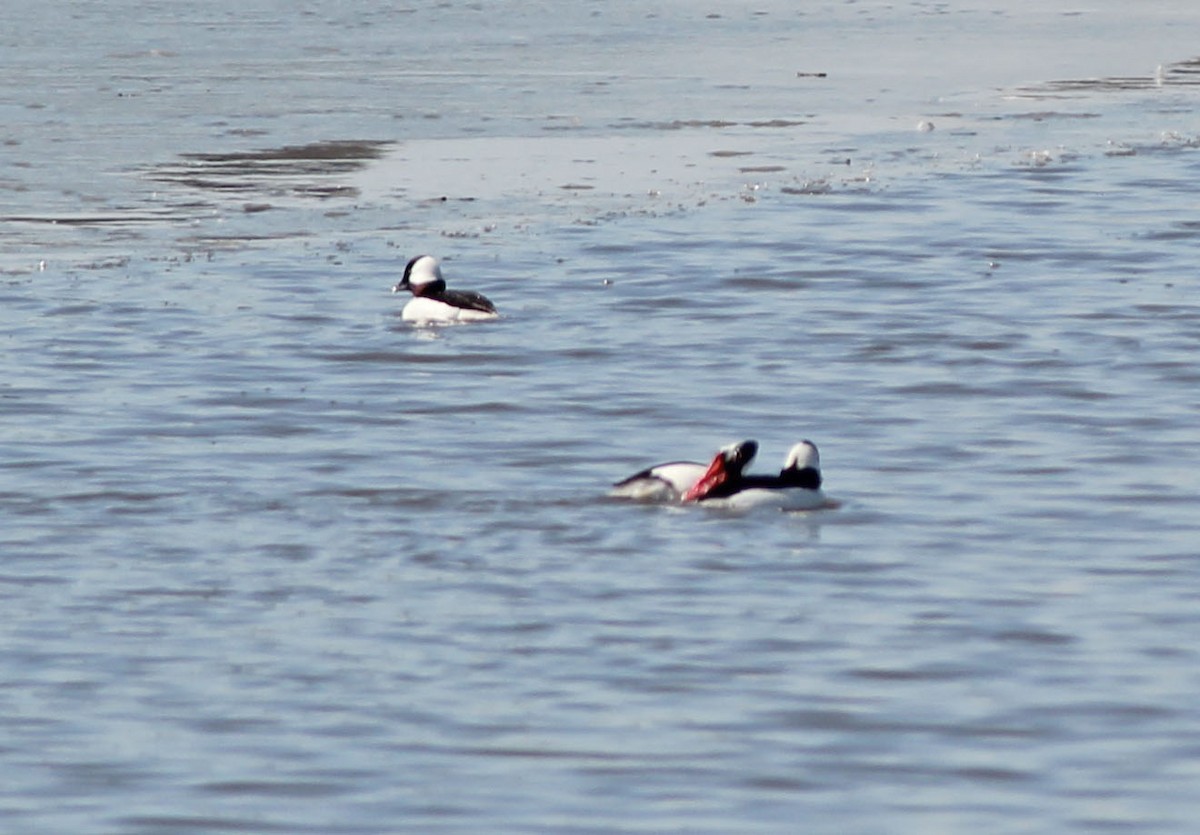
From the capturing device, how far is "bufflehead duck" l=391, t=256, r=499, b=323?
15.9 meters

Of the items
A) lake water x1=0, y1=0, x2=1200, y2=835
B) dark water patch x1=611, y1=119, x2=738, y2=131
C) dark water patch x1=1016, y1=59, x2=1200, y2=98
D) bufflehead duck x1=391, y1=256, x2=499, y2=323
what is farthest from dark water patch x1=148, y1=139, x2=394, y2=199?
dark water patch x1=1016, y1=59, x2=1200, y2=98

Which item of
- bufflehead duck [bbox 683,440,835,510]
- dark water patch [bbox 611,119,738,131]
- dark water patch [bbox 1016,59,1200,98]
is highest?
dark water patch [bbox 611,119,738,131]

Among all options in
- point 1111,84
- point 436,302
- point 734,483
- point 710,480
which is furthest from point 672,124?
point 710,480

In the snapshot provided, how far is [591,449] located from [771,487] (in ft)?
5.20

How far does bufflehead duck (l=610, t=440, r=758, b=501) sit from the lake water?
0.40 feet

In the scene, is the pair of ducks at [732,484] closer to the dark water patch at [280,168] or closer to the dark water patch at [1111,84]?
the dark water patch at [280,168]

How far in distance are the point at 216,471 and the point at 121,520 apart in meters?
1.01

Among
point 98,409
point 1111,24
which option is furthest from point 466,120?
point 1111,24

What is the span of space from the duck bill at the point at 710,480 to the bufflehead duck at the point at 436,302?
437 cm

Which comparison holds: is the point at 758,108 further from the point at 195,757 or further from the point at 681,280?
the point at 195,757

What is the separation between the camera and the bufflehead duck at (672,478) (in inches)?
449

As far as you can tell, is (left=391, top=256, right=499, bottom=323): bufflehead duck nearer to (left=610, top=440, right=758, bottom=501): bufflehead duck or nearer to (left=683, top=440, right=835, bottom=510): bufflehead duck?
(left=610, top=440, right=758, bottom=501): bufflehead duck

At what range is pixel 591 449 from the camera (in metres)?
12.9

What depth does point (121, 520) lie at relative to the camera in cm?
1124
